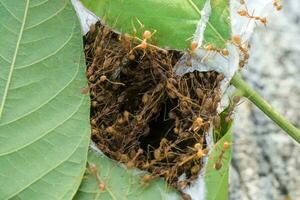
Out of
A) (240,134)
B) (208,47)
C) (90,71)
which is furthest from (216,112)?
(240,134)

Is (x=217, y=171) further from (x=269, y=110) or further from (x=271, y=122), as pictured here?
(x=271, y=122)

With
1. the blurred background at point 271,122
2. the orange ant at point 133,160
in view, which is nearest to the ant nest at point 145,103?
the orange ant at point 133,160

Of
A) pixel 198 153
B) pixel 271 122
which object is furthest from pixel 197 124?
pixel 271 122

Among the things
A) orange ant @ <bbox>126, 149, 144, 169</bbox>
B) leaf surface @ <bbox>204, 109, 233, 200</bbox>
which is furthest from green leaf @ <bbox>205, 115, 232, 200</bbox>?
orange ant @ <bbox>126, 149, 144, 169</bbox>

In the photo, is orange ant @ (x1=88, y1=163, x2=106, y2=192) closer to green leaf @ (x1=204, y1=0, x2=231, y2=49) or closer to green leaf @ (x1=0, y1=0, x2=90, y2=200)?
green leaf @ (x1=0, y1=0, x2=90, y2=200)

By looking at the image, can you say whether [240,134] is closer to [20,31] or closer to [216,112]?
[216,112]

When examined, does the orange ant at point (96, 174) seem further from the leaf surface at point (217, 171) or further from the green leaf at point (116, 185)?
the leaf surface at point (217, 171)
